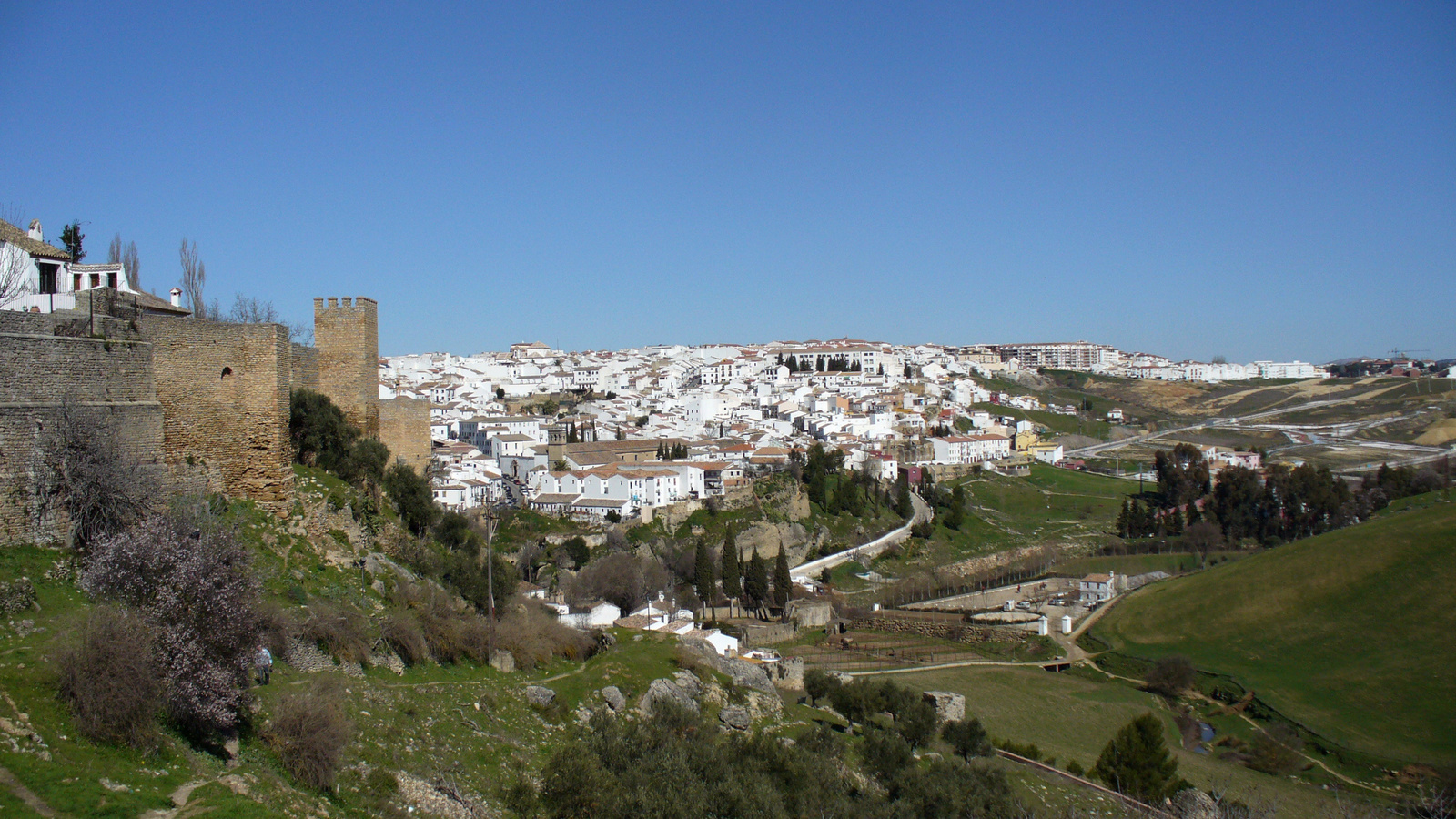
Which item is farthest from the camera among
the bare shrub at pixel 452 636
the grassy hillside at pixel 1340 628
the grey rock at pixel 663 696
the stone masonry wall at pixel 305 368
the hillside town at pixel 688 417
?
the hillside town at pixel 688 417

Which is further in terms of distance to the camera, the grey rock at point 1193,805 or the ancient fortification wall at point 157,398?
the grey rock at point 1193,805

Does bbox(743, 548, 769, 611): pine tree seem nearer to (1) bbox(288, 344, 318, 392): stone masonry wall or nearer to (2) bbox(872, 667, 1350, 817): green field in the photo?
(2) bbox(872, 667, 1350, 817): green field

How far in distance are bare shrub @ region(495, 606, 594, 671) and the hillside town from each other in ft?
51.3

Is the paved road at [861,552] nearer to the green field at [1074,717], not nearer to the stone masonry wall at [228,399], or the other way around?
the green field at [1074,717]

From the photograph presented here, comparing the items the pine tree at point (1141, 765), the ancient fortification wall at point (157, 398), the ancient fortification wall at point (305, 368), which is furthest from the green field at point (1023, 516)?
the ancient fortification wall at point (157, 398)

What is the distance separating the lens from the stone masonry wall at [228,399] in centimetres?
1195

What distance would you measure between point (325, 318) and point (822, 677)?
1360 centimetres

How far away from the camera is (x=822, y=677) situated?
22125 millimetres

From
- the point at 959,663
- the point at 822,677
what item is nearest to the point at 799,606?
the point at 959,663

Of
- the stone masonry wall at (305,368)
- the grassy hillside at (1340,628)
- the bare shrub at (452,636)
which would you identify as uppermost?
the stone masonry wall at (305,368)

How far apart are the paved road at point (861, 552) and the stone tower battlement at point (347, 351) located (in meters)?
27.1

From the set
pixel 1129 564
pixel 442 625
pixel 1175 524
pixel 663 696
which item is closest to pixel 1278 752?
pixel 663 696

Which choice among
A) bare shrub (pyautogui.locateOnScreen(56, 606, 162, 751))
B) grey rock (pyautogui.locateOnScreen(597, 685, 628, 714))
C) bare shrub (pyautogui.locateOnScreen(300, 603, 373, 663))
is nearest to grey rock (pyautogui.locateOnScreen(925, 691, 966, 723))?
grey rock (pyautogui.locateOnScreen(597, 685, 628, 714))

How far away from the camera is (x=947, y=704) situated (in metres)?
22.7
